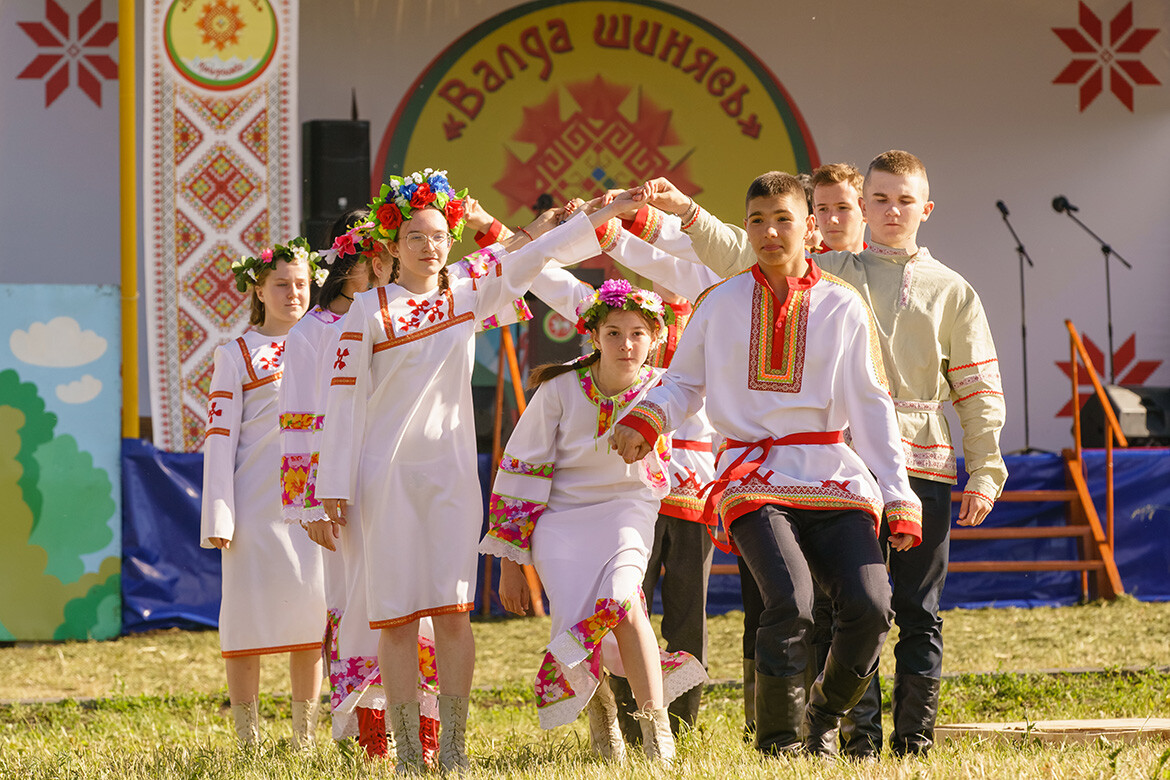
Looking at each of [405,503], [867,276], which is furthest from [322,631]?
[867,276]

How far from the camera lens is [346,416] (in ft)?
12.9

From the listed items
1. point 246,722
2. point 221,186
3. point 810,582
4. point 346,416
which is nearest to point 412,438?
point 346,416

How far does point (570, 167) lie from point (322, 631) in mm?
6400

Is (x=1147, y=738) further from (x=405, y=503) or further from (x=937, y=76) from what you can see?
(x=937, y=76)

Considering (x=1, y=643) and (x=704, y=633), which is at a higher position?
(x=704, y=633)

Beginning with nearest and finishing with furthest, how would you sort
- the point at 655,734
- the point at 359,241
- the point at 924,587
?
the point at 655,734 < the point at 924,587 < the point at 359,241

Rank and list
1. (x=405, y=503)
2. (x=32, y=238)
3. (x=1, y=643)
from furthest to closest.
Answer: (x=32, y=238)
(x=1, y=643)
(x=405, y=503)

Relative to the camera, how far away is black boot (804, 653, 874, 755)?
11.2 feet

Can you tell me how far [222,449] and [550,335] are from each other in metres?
5.16

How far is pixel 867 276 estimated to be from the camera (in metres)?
4.07

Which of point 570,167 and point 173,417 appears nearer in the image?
point 173,417

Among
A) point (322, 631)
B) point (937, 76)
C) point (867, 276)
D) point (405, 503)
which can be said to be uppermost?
point (937, 76)

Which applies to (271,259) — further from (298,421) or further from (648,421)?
(648,421)

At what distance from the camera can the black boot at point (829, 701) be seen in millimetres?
3402
